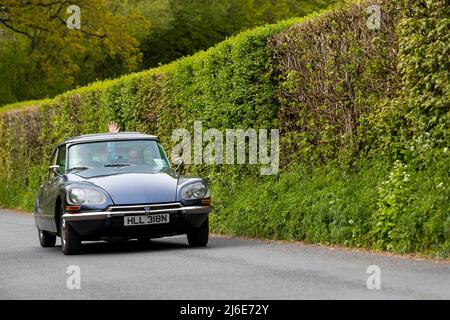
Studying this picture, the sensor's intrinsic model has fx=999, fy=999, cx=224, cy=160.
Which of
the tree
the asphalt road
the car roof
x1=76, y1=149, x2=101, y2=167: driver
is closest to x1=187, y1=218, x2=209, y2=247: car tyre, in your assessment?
the asphalt road

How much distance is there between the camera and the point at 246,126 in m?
17.0

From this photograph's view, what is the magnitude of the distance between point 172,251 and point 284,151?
343 centimetres

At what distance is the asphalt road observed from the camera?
347 inches

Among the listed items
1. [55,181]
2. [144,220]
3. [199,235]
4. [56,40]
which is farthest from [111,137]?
[56,40]

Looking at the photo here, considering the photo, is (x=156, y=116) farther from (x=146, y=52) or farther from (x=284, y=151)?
(x=146, y=52)

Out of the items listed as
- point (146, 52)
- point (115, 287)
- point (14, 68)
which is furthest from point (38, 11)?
point (115, 287)

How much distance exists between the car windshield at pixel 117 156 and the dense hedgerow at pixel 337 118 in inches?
79.7

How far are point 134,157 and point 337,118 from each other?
3.07 metres

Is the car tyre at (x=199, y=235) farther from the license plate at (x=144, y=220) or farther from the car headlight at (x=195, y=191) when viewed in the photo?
the license plate at (x=144, y=220)

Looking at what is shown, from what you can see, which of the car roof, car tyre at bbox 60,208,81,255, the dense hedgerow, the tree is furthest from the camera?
Answer: the tree

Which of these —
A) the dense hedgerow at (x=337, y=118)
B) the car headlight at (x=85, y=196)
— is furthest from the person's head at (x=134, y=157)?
the dense hedgerow at (x=337, y=118)

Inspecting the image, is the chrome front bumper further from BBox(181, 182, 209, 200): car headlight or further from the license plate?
BBox(181, 182, 209, 200): car headlight

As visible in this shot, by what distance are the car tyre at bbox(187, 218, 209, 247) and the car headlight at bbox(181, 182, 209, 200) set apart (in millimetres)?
420

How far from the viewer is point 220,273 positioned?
10.5m
